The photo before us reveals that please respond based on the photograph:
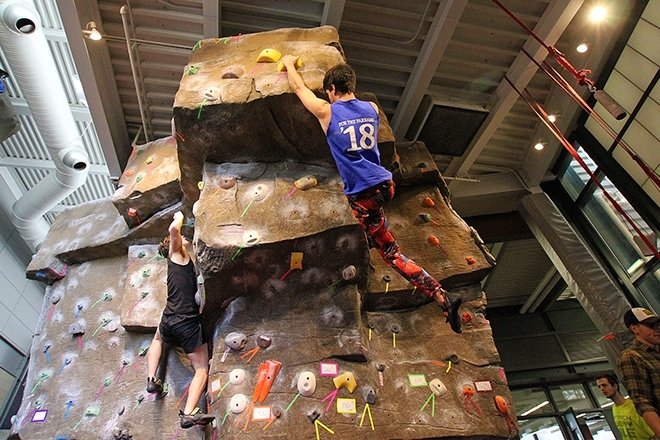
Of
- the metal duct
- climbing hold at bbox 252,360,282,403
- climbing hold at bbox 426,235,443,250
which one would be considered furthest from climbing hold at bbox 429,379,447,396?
the metal duct

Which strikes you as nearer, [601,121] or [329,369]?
[329,369]

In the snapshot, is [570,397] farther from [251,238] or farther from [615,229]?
[251,238]

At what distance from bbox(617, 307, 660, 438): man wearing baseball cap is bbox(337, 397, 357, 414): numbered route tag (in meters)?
1.98

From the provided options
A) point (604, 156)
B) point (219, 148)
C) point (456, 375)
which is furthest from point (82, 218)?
point (604, 156)

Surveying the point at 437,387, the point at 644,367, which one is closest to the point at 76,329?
the point at 437,387


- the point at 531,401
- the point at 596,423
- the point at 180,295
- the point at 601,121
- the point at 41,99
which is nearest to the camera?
the point at 180,295

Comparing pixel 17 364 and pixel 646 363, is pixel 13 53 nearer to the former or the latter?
pixel 17 364

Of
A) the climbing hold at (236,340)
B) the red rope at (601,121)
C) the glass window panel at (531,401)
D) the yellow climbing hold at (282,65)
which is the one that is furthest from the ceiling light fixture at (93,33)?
the glass window panel at (531,401)

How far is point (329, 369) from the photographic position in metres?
3.17

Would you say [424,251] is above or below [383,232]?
above

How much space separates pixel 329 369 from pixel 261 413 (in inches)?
21.1

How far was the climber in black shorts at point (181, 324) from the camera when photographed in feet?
11.3

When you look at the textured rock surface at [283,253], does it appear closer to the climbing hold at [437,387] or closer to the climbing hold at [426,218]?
the climbing hold at [437,387]

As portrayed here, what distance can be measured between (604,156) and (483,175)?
1.81 meters
